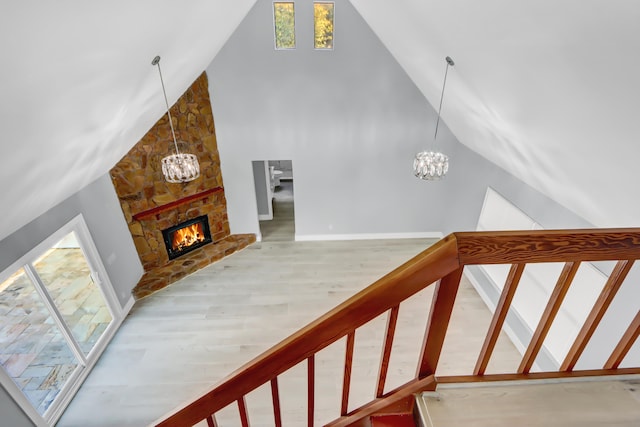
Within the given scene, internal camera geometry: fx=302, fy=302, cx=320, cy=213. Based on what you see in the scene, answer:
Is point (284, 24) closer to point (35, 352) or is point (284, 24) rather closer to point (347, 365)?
point (347, 365)

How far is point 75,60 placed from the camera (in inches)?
65.4

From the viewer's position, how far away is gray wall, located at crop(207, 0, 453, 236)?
14.9ft

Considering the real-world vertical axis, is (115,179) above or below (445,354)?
above

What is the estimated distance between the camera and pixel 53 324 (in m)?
3.48

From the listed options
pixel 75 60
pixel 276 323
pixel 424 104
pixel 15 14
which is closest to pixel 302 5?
pixel 424 104

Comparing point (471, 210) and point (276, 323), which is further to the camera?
point (471, 210)

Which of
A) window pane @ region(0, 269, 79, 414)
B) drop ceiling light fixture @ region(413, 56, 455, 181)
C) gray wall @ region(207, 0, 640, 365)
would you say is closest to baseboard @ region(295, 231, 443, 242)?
gray wall @ region(207, 0, 640, 365)

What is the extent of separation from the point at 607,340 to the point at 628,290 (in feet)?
1.68

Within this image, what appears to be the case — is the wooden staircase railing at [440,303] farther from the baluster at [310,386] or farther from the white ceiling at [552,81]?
the white ceiling at [552,81]

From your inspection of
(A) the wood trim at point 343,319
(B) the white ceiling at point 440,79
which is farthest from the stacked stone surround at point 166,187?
(A) the wood trim at point 343,319

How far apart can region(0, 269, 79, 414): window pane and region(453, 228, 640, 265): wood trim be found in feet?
13.6

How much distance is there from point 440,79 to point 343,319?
341 centimetres

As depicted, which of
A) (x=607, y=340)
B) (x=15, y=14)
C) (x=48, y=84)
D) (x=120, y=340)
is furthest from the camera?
(x=120, y=340)

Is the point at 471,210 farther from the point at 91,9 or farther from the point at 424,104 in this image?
the point at 91,9
